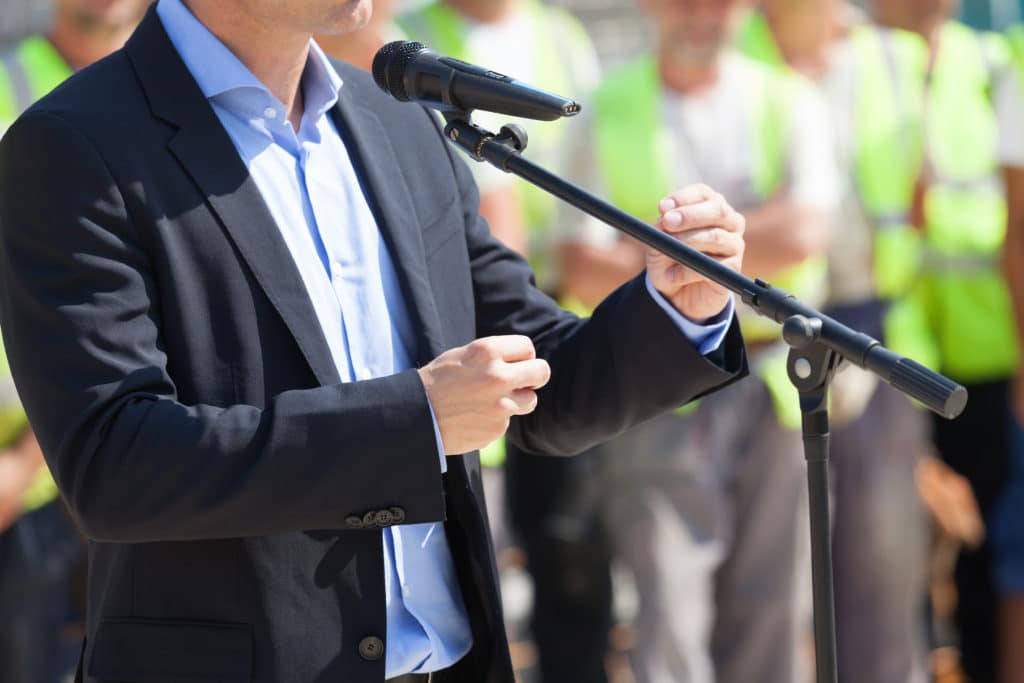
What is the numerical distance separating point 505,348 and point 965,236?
3329 mm

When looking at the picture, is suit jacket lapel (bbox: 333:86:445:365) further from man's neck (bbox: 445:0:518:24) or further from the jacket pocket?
man's neck (bbox: 445:0:518:24)

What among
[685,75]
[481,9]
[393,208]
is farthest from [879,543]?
[393,208]

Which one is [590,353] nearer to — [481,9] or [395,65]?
[395,65]

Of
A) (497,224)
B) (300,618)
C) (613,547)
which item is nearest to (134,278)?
(300,618)

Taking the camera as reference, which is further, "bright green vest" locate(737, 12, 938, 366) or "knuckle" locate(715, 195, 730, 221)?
"bright green vest" locate(737, 12, 938, 366)

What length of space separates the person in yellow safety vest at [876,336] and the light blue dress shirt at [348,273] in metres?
2.51

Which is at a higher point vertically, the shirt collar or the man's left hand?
the shirt collar

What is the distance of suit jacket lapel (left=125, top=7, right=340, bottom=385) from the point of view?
198 cm

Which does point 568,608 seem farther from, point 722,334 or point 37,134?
point 37,134

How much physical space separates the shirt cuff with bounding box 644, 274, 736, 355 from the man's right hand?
12.6 inches

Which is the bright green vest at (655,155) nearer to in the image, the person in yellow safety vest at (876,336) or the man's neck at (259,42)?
the person in yellow safety vest at (876,336)

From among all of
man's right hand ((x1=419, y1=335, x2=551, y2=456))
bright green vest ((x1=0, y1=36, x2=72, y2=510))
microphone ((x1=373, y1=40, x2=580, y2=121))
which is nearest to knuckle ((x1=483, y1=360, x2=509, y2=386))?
man's right hand ((x1=419, y1=335, x2=551, y2=456))

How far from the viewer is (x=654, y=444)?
4.24m

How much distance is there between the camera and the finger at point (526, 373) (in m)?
1.85
